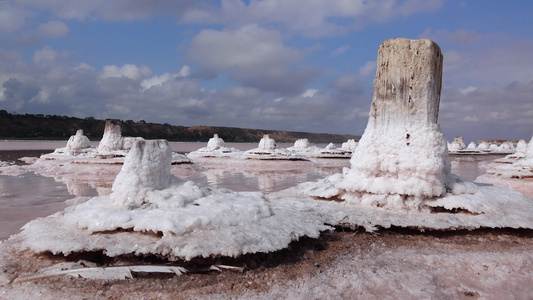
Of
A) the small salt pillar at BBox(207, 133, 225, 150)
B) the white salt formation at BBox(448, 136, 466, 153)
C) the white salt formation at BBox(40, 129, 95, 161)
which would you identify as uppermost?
the white salt formation at BBox(448, 136, 466, 153)

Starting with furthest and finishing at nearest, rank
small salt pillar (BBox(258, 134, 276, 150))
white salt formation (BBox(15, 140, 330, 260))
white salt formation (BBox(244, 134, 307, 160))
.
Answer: small salt pillar (BBox(258, 134, 276, 150)) < white salt formation (BBox(244, 134, 307, 160)) < white salt formation (BBox(15, 140, 330, 260))

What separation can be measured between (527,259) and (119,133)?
13.1 metres

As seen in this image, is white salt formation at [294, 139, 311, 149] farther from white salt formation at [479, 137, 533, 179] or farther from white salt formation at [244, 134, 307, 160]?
white salt formation at [479, 137, 533, 179]

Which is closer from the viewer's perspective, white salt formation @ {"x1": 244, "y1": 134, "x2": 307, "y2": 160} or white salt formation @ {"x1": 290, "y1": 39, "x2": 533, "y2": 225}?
white salt formation @ {"x1": 290, "y1": 39, "x2": 533, "y2": 225}

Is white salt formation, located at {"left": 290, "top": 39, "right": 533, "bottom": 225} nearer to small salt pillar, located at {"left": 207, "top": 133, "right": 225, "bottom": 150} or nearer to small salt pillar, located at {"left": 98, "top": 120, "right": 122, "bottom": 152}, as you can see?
small salt pillar, located at {"left": 98, "top": 120, "right": 122, "bottom": 152}

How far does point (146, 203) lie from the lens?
3377mm

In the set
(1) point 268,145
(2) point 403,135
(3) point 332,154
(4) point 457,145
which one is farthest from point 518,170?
(4) point 457,145

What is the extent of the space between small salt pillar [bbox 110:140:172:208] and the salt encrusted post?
2.56m

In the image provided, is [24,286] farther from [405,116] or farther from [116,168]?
[116,168]

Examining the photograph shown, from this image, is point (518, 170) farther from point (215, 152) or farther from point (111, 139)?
point (111, 139)

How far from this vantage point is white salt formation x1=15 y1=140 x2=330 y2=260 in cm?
267

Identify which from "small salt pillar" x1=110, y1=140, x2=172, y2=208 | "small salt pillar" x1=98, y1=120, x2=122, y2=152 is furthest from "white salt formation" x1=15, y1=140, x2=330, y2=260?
"small salt pillar" x1=98, y1=120, x2=122, y2=152

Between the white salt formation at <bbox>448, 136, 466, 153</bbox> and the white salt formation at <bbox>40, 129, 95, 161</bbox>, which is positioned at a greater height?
the white salt formation at <bbox>448, 136, 466, 153</bbox>

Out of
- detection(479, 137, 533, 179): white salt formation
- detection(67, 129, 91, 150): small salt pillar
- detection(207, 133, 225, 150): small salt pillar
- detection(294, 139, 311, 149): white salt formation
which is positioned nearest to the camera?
detection(479, 137, 533, 179): white salt formation
